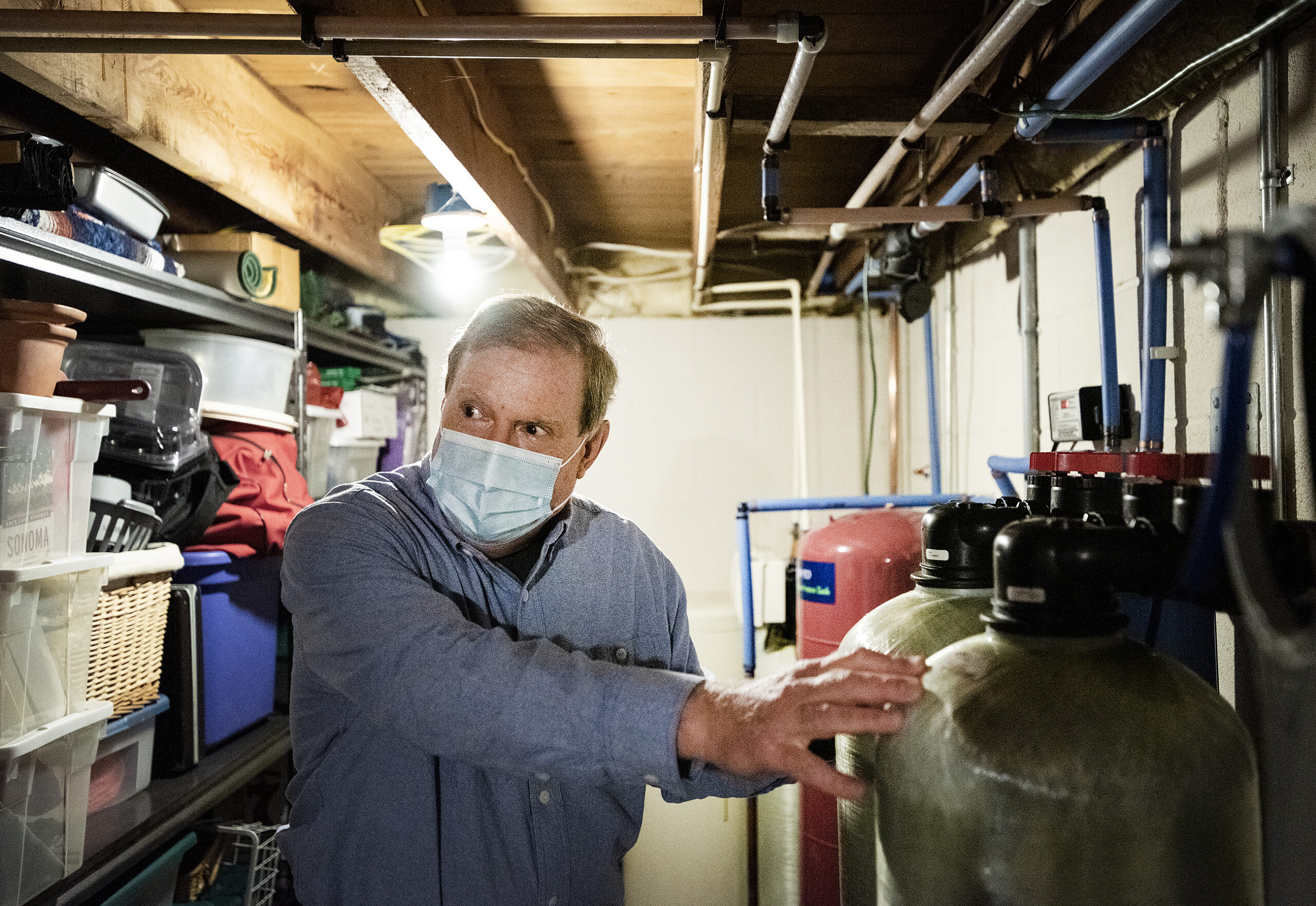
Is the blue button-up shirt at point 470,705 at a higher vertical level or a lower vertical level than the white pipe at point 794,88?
lower

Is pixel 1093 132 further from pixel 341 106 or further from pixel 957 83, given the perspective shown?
pixel 341 106

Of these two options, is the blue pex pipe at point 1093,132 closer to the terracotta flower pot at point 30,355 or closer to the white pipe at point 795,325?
the terracotta flower pot at point 30,355

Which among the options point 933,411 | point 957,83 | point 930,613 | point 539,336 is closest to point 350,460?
point 539,336

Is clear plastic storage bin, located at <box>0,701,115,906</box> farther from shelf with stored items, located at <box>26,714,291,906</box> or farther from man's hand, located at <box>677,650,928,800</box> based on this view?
man's hand, located at <box>677,650,928,800</box>

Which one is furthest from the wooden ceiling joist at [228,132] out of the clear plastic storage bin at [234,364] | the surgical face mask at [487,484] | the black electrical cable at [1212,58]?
the black electrical cable at [1212,58]

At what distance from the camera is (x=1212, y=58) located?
110 centimetres

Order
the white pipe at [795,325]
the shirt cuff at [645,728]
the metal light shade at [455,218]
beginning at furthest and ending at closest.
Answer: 1. the white pipe at [795,325]
2. the metal light shade at [455,218]
3. the shirt cuff at [645,728]

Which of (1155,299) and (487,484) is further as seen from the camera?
(1155,299)

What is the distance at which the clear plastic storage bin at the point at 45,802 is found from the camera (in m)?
1.25

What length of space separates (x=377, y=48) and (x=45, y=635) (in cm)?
117

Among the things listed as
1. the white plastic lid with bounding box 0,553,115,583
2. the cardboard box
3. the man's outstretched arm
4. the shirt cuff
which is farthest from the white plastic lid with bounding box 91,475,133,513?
the shirt cuff

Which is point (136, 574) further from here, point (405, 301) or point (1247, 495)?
point (405, 301)

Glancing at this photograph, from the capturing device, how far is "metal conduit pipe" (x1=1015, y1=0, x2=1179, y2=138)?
1.10 meters

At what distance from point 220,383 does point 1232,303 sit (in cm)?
231
